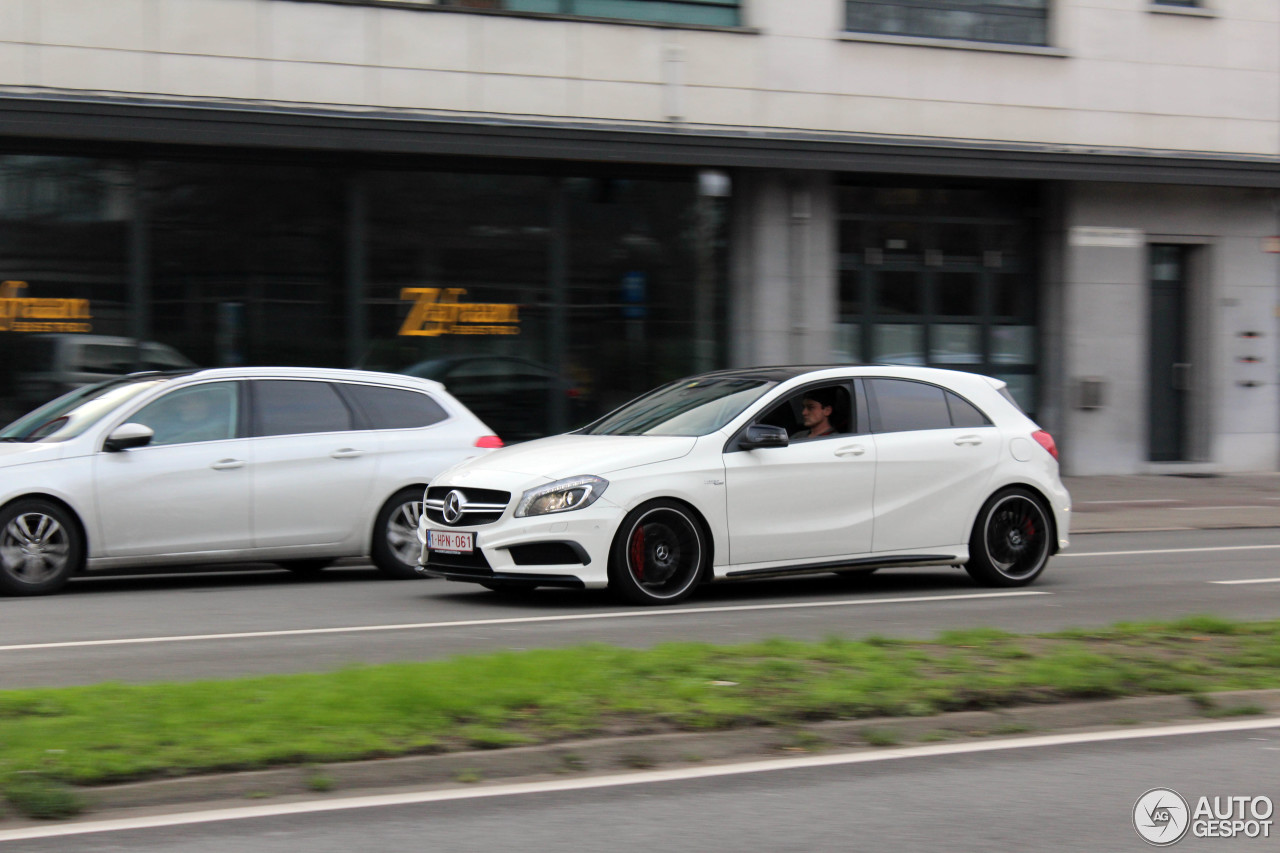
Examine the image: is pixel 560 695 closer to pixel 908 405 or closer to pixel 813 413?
pixel 813 413

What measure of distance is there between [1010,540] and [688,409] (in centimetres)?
256

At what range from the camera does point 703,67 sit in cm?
1895

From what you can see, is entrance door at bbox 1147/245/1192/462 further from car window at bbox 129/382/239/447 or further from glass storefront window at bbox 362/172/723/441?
car window at bbox 129/382/239/447

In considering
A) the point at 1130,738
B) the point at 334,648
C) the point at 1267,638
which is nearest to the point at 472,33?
the point at 334,648

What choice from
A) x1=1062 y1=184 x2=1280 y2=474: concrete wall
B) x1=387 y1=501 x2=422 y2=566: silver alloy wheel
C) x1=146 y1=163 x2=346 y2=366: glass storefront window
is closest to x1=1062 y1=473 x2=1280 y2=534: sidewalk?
x1=1062 y1=184 x2=1280 y2=474: concrete wall

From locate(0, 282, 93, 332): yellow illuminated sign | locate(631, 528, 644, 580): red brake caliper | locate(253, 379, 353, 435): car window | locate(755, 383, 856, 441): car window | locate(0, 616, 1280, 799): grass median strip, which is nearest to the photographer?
locate(0, 616, 1280, 799): grass median strip

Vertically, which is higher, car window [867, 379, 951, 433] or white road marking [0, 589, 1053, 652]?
car window [867, 379, 951, 433]

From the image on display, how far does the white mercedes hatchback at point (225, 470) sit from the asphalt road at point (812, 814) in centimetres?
600

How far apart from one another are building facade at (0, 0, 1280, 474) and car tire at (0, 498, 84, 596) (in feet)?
21.4

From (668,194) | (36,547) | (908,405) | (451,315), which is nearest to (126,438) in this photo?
(36,547)

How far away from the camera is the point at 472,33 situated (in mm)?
17859

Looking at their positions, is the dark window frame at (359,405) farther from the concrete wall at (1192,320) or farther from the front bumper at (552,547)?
the concrete wall at (1192,320)

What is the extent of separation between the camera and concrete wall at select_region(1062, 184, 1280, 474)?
21.5 metres

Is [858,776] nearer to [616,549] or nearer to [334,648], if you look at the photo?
[334,648]
